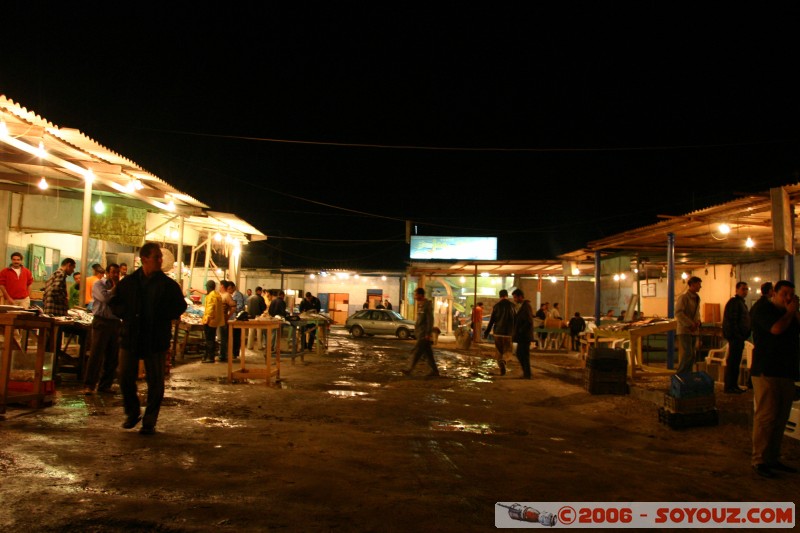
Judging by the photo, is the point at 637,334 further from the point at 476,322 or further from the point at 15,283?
the point at 476,322

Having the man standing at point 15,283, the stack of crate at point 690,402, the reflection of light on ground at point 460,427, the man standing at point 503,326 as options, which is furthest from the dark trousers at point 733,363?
the man standing at point 15,283

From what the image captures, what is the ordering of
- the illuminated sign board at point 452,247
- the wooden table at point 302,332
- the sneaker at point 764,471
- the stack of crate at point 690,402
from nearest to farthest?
the sneaker at point 764,471 < the stack of crate at point 690,402 < the wooden table at point 302,332 < the illuminated sign board at point 452,247

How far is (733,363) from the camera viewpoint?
9.96 meters

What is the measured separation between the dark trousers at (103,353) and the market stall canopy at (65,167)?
2929 millimetres

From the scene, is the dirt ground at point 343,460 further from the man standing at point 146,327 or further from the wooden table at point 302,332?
the wooden table at point 302,332

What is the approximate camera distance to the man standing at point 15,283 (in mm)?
10156

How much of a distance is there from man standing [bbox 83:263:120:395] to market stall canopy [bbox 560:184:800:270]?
34.3 ft

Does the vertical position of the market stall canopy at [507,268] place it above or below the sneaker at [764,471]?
above

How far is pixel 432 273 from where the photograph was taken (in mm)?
32938

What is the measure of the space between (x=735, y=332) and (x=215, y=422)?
27.5ft

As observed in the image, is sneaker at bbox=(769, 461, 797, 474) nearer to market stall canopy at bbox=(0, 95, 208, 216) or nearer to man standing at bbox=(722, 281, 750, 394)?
man standing at bbox=(722, 281, 750, 394)

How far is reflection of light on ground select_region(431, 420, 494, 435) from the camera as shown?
23.7 ft

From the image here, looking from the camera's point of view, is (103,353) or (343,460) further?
(103,353)

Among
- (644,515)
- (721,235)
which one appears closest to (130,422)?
(644,515)
